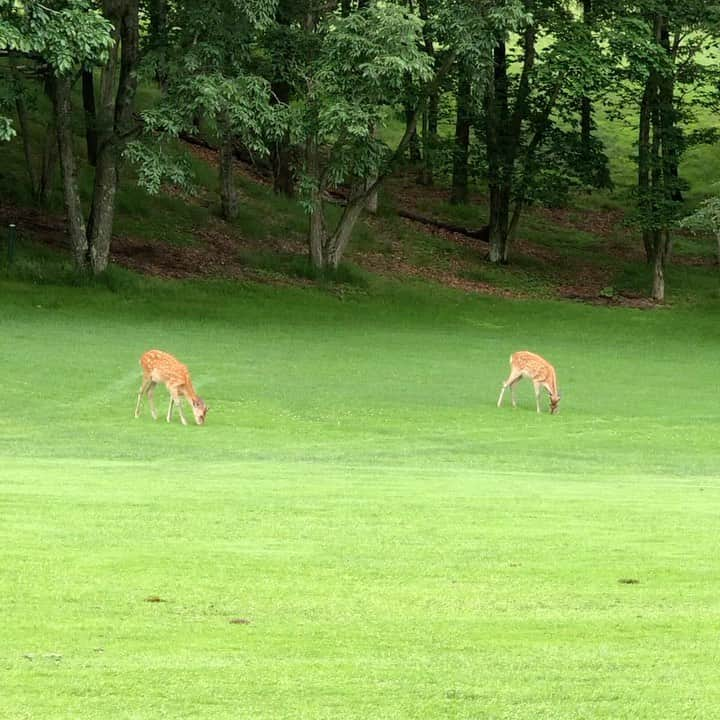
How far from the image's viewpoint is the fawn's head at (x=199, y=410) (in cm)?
3031

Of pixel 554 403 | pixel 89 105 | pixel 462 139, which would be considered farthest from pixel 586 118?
pixel 554 403

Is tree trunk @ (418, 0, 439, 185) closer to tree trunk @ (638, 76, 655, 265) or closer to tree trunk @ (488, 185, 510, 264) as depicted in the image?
tree trunk @ (488, 185, 510, 264)

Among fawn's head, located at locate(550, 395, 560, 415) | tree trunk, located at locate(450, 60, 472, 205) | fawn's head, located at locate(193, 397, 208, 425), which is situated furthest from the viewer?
tree trunk, located at locate(450, 60, 472, 205)

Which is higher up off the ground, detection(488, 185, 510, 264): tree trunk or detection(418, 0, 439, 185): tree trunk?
detection(418, 0, 439, 185): tree trunk

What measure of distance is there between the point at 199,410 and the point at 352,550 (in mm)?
16926

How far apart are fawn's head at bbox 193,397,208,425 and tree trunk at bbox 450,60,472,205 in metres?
24.7

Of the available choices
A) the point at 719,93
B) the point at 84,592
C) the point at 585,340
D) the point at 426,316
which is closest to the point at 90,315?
the point at 426,316

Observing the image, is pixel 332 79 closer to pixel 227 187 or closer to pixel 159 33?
pixel 159 33

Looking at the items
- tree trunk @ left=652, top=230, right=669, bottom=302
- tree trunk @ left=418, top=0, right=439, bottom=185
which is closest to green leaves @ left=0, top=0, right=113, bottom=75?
tree trunk @ left=418, top=0, right=439, bottom=185

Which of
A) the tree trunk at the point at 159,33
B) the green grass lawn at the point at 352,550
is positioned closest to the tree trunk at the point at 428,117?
the tree trunk at the point at 159,33

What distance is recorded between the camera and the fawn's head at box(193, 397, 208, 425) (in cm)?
3031

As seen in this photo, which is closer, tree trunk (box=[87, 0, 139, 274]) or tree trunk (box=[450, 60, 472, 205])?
tree trunk (box=[87, 0, 139, 274])

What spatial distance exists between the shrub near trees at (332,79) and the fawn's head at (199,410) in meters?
15.2

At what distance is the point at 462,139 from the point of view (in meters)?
68.8
